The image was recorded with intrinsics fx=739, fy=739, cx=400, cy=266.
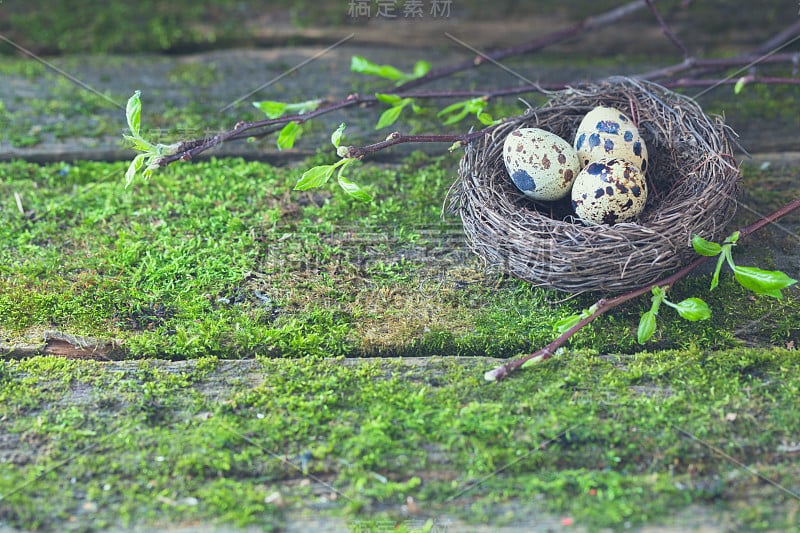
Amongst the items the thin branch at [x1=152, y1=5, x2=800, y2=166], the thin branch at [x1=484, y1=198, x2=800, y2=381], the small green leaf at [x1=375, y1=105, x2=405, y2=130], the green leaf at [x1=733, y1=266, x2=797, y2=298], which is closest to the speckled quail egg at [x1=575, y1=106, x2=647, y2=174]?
the thin branch at [x1=152, y1=5, x2=800, y2=166]

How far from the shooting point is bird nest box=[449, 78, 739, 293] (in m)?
1.83

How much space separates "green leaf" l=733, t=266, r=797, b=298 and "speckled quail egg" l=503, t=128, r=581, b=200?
0.53m

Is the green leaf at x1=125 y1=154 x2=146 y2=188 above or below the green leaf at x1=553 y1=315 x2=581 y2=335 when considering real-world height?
above

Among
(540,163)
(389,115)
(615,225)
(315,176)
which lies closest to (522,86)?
(389,115)

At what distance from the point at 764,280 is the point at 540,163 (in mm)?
633

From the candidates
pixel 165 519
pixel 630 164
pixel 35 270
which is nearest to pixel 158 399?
pixel 165 519

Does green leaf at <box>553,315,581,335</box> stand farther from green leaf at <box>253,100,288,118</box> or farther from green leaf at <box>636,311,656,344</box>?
green leaf at <box>253,100,288,118</box>

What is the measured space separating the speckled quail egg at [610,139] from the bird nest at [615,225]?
0.11 metres

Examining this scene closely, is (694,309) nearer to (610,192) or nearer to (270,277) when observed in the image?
(610,192)

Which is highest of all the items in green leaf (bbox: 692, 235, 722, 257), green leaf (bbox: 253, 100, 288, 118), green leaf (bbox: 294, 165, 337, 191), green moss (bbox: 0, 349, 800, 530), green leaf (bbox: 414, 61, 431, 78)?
green leaf (bbox: 414, 61, 431, 78)

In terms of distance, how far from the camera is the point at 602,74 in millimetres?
2809

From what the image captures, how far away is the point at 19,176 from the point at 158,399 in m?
1.14

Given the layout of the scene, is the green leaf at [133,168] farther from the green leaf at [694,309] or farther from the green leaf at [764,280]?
the green leaf at [764,280]

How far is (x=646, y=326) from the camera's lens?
5.68 ft
